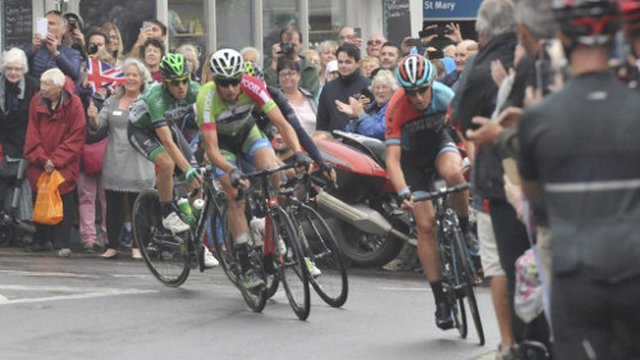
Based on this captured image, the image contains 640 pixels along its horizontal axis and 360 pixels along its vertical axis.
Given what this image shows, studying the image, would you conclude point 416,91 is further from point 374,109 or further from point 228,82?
point 374,109

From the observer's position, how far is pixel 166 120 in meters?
14.2

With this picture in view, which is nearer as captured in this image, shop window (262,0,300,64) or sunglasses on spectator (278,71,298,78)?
sunglasses on spectator (278,71,298,78)

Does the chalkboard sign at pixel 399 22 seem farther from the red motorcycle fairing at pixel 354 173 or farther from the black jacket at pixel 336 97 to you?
the red motorcycle fairing at pixel 354 173

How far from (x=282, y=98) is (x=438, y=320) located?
2.89 metres

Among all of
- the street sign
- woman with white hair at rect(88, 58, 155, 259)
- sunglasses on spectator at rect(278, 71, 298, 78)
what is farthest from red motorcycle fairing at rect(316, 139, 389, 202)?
the street sign

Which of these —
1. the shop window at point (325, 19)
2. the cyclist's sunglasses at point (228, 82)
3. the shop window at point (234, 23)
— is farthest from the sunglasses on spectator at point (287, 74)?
the shop window at point (325, 19)

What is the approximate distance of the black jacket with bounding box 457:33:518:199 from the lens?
27.0 ft

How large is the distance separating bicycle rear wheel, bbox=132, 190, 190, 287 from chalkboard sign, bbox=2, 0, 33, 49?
21.6 feet

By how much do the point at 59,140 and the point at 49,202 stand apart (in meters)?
0.64

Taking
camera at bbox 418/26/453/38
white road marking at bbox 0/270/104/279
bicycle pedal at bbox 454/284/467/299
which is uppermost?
camera at bbox 418/26/453/38

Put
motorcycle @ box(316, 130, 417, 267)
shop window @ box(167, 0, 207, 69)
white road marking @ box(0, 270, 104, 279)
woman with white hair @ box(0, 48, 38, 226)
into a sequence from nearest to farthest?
white road marking @ box(0, 270, 104, 279) < motorcycle @ box(316, 130, 417, 267) < woman with white hair @ box(0, 48, 38, 226) < shop window @ box(167, 0, 207, 69)

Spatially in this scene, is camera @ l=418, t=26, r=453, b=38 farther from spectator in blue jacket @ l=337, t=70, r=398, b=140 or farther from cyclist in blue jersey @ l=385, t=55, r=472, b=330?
cyclist in blue jersey @ l=385, t=55, r=472, b=330

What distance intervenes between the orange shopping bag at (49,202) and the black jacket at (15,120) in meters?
0.75

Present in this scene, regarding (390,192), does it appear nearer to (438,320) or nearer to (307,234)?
(307,234)
